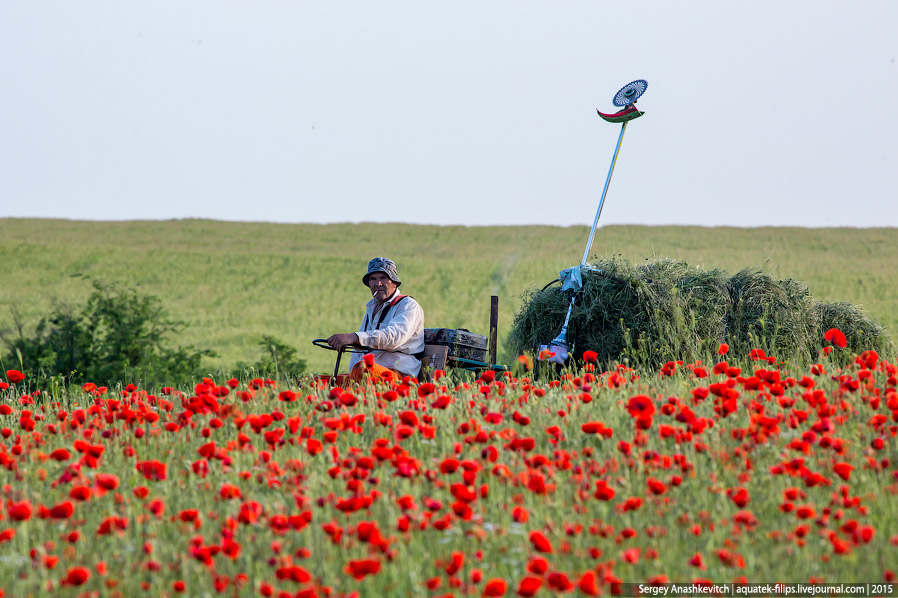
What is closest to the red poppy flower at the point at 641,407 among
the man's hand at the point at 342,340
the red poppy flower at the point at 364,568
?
the red poppy flower at the point at 364,568

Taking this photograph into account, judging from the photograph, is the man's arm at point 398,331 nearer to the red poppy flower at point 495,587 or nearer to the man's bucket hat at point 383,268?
the man's bucket hat at point 383,268

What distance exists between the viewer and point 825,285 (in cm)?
3591

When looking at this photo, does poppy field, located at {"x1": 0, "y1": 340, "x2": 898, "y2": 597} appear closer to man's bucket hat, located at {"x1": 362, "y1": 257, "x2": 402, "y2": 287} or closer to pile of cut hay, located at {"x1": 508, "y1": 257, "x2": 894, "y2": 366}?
man's bucket hat, located at {"x1": 362, "y1": 257, "x2": 402, "y2": 287}

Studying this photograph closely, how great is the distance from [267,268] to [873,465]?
137 feet

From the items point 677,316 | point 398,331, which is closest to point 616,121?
point 677,316

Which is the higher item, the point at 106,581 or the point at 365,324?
the point at 365,324

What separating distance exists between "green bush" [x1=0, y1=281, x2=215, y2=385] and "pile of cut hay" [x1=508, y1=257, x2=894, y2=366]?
8.83m

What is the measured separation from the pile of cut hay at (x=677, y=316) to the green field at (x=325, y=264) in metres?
13.5

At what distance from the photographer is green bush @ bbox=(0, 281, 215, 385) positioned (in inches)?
636

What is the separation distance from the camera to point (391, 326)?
7.42 metres

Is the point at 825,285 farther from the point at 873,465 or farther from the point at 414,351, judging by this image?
the point at 873,465

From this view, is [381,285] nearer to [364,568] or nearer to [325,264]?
[364,568]

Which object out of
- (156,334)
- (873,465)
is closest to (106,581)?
(873,465)

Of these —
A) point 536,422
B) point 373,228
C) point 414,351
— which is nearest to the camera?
point 536,422
